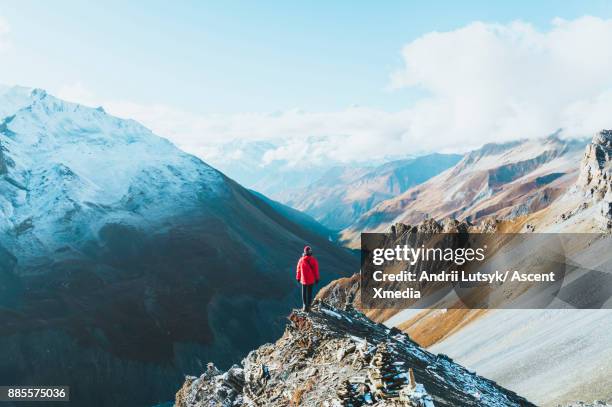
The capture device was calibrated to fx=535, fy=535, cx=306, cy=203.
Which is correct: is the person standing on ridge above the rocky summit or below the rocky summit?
above

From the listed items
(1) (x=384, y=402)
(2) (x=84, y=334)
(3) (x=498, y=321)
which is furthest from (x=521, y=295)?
(2) (x=84, y=334)

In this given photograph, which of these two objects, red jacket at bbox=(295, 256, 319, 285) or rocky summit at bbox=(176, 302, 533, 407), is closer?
rocky summit at bbox=(176, 302, 533, 407)

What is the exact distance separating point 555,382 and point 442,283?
81.7 meters

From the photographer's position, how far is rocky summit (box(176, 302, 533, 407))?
18.5 m

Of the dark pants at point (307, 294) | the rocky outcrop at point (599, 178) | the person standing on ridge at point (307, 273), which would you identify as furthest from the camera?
the rocky outcrop at point (599, 178)

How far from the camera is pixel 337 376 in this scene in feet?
68.7

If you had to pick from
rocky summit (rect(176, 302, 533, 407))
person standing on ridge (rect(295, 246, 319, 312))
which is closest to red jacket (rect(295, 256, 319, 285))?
person standing on ridge (rect(295, 246, 319, 312))

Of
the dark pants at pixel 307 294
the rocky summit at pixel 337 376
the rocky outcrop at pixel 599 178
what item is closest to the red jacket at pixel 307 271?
the dark pants at pixel 307 294

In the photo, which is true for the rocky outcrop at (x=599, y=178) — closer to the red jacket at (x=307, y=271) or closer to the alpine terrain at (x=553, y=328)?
the alpine terrain at (x=553, y=328)

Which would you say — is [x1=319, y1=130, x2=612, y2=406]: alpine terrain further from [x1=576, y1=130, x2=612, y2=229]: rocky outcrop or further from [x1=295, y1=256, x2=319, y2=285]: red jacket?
[x1=295, y1=256, x2=319, y2=285]: red jacket

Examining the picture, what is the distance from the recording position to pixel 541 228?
115250 mm

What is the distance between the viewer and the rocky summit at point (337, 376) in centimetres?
1845

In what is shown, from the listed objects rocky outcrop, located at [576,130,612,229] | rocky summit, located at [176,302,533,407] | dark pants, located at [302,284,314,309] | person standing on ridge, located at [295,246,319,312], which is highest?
rocky outcrop, located at [576,130,612,229]

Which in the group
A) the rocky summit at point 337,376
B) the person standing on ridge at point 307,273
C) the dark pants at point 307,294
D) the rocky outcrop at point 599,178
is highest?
the rocky outcrop at point 599,178
